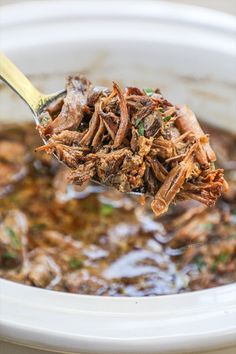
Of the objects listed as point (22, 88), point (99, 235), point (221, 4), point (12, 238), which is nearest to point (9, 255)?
point (12, 238)

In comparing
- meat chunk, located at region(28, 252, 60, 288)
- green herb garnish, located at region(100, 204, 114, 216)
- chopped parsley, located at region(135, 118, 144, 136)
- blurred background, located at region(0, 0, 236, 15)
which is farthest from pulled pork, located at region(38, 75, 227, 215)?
blurred background, located at region(0, 0, 236, 15)

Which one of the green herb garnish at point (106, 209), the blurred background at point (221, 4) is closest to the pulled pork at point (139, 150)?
the green herb garnish at point (106, 209)

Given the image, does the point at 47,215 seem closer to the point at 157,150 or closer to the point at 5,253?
the point at 5,253

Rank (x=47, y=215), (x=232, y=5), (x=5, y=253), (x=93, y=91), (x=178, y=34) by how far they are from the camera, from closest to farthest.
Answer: (x=93, y=91)
(x=5, y=253)
(x=47, y=215)
(x=178, y=34)
(x=232, y=5)

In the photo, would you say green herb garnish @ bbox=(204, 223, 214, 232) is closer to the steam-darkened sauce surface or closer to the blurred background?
the steam-darkened sauce surface

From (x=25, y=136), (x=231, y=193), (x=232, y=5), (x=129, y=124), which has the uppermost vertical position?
(x=129, y=124)

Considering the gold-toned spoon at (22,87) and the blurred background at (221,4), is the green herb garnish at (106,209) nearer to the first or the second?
the gold-toned spoon at (22,87)

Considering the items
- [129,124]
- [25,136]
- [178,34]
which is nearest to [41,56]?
[25,136]
